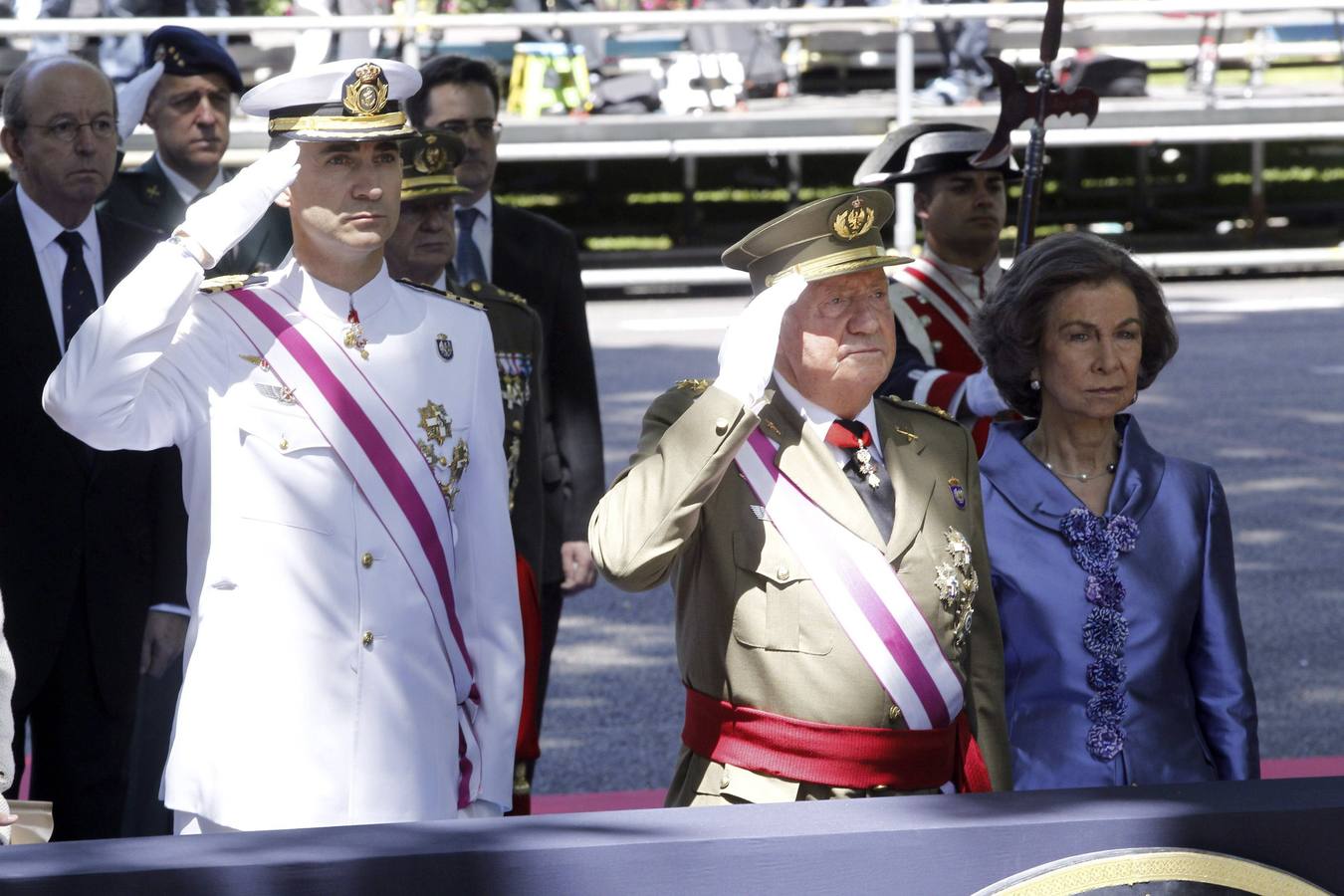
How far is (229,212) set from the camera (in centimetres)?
284

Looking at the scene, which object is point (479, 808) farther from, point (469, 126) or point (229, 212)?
point (469, 126)

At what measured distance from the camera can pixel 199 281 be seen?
282 cm

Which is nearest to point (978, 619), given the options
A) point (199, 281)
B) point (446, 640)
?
point (446, 640)

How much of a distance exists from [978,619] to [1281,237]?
12.2 metres

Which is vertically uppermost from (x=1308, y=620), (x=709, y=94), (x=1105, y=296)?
(x=709, y=94)

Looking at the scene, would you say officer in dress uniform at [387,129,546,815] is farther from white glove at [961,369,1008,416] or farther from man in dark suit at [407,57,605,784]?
white glove at [961,369,1008,416]

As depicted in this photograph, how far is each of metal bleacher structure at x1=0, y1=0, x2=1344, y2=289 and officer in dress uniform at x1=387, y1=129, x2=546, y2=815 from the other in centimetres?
695

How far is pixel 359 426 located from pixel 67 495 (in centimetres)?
131

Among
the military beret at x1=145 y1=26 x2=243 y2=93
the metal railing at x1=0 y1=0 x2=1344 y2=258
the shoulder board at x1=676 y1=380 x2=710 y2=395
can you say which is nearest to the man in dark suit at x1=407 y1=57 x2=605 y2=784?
the military beret at x1=145 y1=26 x2=243 y2=93

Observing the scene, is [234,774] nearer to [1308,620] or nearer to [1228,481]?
[1308,620]

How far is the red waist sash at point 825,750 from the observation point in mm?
2775

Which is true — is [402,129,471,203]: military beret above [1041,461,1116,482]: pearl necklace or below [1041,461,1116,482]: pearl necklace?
above

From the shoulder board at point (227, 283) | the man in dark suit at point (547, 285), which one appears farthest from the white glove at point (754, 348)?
the man in dark suit at point (547, 285)

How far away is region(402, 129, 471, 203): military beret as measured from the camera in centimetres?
399
